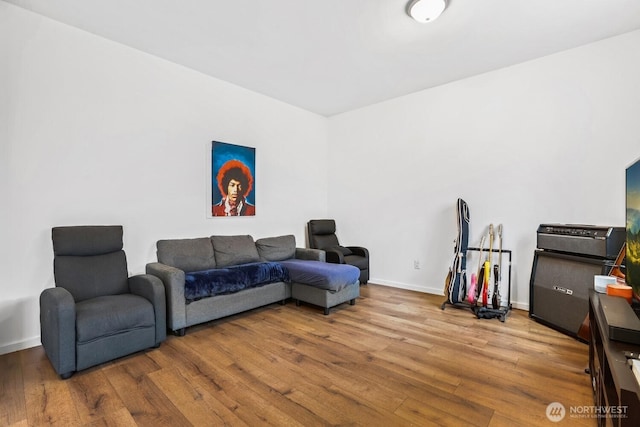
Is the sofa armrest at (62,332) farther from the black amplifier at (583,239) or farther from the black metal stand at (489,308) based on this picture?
the black amplifier at (583,239)

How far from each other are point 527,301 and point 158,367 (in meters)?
3.81

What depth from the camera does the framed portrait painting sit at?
3941 mm

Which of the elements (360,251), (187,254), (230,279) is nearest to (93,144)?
(187,254)

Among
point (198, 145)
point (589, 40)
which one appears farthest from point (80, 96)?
point (589, 40)

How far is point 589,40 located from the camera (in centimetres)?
310

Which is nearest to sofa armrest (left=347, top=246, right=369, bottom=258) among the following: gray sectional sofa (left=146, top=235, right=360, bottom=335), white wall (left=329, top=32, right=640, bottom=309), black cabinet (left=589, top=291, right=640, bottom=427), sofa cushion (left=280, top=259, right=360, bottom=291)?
white wall (left=329, top=32, right=640, bottom=309)

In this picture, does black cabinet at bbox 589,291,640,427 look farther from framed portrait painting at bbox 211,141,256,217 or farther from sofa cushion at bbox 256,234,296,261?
framed portrait painting at bbox 211,141,256,217

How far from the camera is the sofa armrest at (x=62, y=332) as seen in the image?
212 cm

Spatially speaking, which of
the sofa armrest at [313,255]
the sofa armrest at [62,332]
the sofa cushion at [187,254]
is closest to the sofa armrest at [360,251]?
the sofa armrest at [313,255]

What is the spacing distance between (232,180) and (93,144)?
1551 millimetres

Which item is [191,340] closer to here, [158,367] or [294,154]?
[158,367]

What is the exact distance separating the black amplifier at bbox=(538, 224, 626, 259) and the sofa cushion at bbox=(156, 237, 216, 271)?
11.8 ft

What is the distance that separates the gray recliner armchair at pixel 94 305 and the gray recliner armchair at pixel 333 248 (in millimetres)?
2387

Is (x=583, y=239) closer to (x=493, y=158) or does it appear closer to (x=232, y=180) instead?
(x=493, y=158)
